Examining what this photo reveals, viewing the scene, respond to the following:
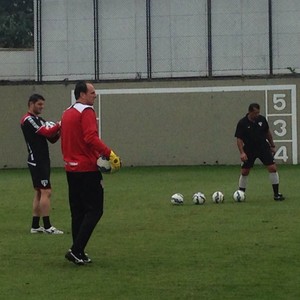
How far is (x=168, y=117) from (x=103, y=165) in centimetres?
2038

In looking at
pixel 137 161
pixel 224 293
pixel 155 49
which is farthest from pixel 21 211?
pixel 155 49

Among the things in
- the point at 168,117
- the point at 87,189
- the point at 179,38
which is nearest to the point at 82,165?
the point at 87,189

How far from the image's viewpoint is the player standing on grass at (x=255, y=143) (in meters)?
17.0

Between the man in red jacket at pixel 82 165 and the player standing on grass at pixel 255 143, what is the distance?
7.38 meters

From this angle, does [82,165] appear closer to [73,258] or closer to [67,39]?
[73,258]

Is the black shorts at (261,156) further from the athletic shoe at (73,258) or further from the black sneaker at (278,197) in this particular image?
the athletic shoe at (73,258)

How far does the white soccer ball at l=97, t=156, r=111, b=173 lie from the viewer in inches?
380

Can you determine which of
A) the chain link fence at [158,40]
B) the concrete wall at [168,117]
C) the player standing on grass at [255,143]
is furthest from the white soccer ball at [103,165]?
the chain link fence at [158,40]

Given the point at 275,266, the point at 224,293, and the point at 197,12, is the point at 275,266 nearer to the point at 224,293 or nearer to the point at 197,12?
the point at 224,293

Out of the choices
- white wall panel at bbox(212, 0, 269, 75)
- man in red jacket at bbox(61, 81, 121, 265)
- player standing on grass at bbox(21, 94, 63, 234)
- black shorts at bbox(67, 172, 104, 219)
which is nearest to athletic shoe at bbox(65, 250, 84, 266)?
man in red jacket at bbox(61, 81, 121, 265)

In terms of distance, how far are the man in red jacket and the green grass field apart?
1.13 ft

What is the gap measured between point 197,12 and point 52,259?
82.7 ft

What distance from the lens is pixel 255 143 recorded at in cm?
1714

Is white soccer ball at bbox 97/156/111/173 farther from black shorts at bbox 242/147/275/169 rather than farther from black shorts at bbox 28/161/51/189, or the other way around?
black shorts at bbox 242/147/275/169
